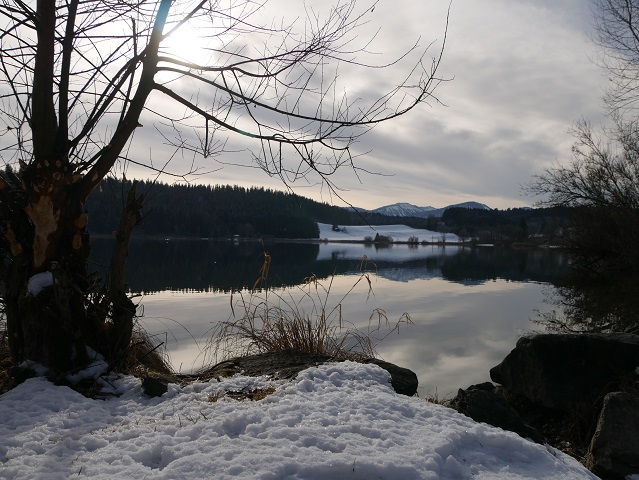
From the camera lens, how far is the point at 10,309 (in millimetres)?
3482

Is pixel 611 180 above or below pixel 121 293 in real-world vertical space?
above

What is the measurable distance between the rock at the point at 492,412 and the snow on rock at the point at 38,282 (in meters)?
3.01

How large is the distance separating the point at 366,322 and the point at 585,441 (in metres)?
5.84

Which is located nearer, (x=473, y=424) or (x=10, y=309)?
(x=473, y=424)

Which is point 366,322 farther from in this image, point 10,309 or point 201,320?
point 10,309

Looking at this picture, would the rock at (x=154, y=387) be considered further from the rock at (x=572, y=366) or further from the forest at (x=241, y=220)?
the forest at (x=241, y=220)

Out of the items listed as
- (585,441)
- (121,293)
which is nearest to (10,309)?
(121,293)

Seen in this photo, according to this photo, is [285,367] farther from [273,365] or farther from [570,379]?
[570,379]

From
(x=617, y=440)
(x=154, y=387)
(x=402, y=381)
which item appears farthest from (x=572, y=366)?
(x=154, y=387)

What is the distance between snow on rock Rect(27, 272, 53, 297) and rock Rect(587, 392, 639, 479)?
4.56 m

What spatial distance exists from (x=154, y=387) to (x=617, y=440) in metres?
3.71

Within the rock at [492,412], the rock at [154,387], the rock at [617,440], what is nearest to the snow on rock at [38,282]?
the rock at [154,387]

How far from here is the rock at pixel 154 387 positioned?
3080mm

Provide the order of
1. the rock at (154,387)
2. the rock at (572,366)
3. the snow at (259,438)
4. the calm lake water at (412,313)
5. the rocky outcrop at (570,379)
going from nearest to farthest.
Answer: the snow at (259,438), the rock at (154,387), the rocky outcrop at (570,379), the rock at (572,366), the calm lake water at (412,313)
